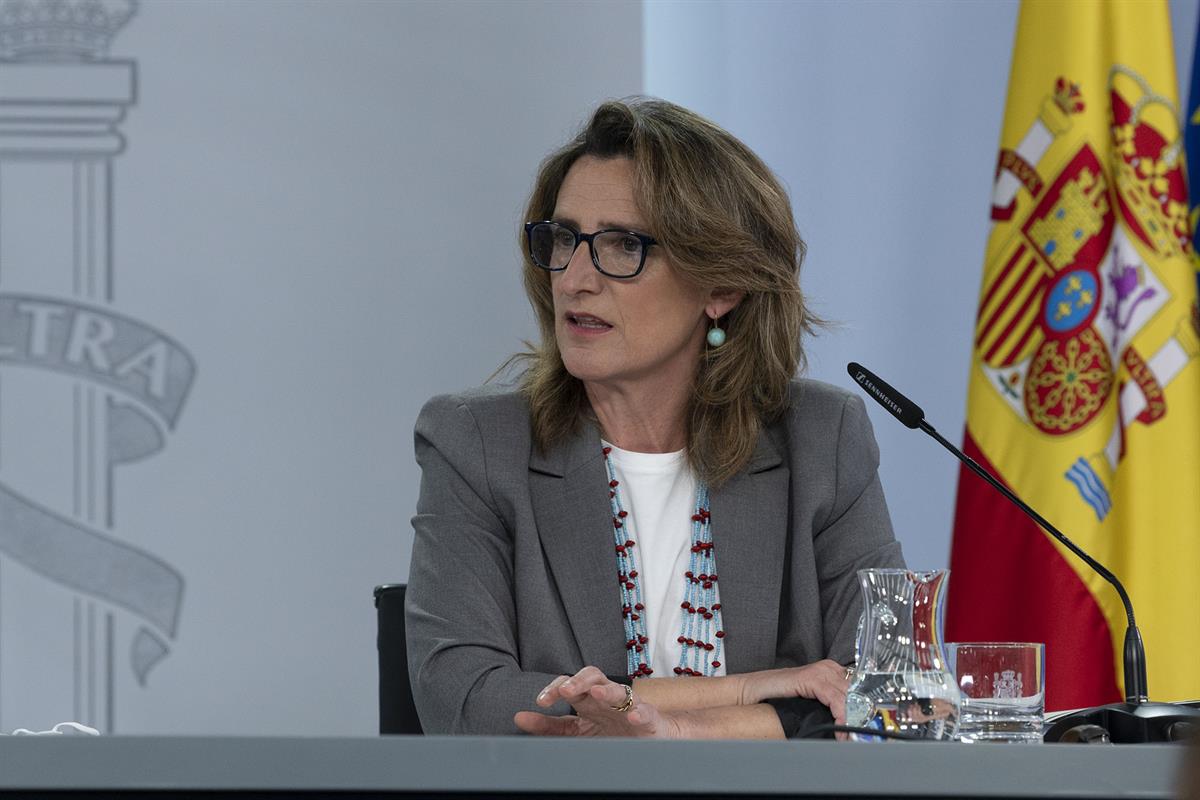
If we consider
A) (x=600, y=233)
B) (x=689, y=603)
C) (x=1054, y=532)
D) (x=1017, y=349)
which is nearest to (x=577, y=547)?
(x=689, y=603)

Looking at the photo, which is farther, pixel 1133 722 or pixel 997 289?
pixel 997 289

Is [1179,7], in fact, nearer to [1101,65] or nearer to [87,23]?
[1101,65]

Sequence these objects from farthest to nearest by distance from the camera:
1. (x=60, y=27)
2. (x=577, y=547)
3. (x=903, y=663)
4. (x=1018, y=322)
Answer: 1. (x=60, y=27)
2. (x=1018, y=322)
3. (x=577, y=547)
4. (x=903, y=663)

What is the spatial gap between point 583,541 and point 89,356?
5.86ft

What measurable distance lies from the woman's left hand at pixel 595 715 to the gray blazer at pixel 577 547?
0.20 meters

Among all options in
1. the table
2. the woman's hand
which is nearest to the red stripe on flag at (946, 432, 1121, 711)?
the woman's hand

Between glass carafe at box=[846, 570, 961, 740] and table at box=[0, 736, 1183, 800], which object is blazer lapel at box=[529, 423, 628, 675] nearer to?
glass carafe at box=[846, 570, 961, 740]

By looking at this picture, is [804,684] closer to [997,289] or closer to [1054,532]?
[1054,532]

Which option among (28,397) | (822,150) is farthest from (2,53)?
(822,150)

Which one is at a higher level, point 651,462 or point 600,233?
point 600,233

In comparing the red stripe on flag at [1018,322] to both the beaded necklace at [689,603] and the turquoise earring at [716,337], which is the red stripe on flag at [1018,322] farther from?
the beaded necklace at [689,603]

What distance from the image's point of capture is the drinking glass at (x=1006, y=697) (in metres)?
1.25

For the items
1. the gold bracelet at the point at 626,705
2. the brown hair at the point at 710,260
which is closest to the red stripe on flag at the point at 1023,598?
the brown hair at the point at 710,260

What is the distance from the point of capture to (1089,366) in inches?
107
